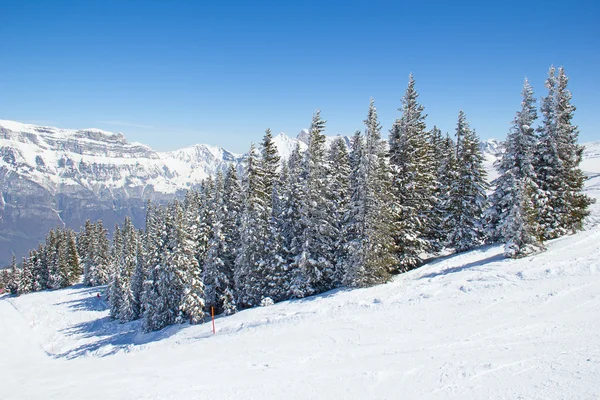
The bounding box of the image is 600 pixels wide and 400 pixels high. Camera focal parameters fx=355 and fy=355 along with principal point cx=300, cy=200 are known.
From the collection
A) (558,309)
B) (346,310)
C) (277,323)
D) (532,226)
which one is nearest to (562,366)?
(558,309)

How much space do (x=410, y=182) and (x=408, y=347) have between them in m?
18.3

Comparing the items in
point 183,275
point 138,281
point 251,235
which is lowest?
point 138,281

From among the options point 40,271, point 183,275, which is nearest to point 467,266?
point 183,275

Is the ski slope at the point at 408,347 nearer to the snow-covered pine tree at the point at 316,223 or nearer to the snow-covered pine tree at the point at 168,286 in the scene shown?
the snow-covered pine tree at the point at 316,223

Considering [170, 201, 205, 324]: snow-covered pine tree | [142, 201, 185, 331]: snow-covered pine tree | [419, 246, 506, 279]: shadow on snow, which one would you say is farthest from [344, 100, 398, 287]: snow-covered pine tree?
[142, 201, 185, 331]: snow-covered pine tree

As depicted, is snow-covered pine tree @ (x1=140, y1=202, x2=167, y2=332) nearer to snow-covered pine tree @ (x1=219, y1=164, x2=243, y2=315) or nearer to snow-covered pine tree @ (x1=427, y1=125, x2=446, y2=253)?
snow-covered pine tree @ (x1=219, y1=164, x2=243, y2=315)

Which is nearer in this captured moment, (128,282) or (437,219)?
(437,219)

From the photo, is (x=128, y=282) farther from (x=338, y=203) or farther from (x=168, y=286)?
(x=338, y=203)

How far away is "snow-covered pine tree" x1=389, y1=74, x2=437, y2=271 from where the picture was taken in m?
28.4

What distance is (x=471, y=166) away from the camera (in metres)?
30.6

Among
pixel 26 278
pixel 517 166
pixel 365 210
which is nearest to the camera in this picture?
pixel 365 210

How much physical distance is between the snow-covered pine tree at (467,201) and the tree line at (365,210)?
0.10m

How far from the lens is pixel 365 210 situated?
25.5 meters

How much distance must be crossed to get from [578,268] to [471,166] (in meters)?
14.5
